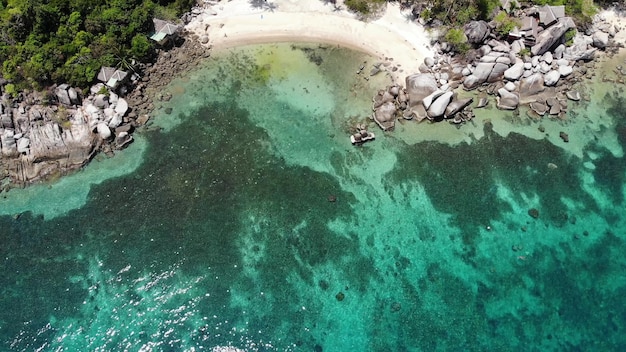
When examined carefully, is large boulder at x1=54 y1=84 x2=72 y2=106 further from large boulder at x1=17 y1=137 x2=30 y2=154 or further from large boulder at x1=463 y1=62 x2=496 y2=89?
large boulder at x1=463 y1=62 x2=496 y2=89

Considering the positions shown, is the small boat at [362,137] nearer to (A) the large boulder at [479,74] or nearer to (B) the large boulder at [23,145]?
(A) the large boulder at [479,74]

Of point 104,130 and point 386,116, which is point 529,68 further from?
point 104,130

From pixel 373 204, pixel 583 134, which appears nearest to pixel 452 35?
pixel 583 134

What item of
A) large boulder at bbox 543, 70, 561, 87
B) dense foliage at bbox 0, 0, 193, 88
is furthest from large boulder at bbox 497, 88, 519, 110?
dense foliage at bbox 0, 0, 193, 88

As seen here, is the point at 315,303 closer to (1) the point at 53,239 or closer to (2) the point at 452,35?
(1) the point at 53,239

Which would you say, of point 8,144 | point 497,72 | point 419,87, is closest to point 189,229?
point 8,144

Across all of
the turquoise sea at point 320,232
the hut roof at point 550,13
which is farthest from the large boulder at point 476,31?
the turquoise sea at point 320,232
